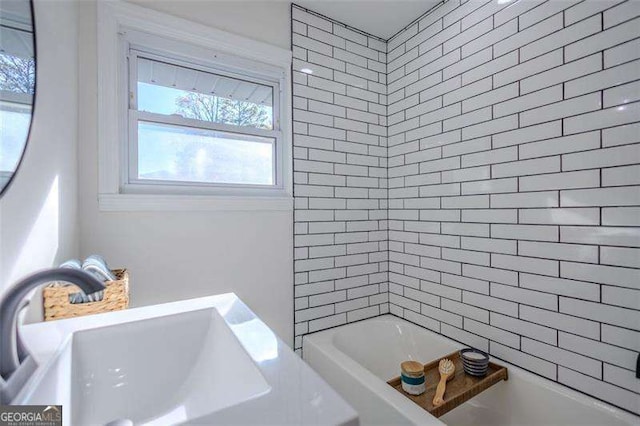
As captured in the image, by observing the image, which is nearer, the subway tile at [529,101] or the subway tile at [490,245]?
the subway tile at [529,101]

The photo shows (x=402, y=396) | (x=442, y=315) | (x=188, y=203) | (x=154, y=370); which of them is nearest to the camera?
(x=154, y=370)

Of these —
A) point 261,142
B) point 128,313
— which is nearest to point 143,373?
point 128,313

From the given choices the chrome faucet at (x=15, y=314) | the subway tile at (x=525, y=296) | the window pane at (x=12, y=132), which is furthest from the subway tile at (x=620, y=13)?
the window pane at (x=12, y=132)

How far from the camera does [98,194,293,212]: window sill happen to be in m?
1.40

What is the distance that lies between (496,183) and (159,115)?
1842mm

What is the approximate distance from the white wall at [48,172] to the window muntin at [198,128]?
276mm

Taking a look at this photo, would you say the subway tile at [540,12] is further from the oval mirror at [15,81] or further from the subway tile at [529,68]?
the oval mirror at [15,81]

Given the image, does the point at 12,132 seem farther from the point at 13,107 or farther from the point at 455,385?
the point at 455,385

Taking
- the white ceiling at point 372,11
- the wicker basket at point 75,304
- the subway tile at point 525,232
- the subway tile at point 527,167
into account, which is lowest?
the wicker basket at point 75,304

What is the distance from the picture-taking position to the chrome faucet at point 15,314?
521 mm

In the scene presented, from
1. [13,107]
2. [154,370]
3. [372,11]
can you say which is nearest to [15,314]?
[154,370]

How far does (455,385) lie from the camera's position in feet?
4.68

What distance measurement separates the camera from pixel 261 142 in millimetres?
1875

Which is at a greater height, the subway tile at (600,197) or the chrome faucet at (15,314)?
the subway tile at (600,197)
